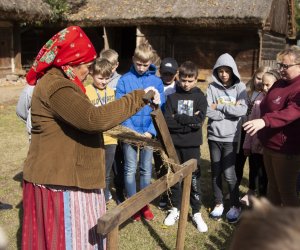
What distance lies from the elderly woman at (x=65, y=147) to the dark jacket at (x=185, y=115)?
1.43 m

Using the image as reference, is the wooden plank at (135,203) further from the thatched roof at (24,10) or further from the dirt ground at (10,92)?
the thatched roof at (24,10)

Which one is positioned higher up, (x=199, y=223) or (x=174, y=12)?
(x=174, y=12)

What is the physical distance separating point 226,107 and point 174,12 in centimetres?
1037

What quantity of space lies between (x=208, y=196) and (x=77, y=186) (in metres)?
2.60

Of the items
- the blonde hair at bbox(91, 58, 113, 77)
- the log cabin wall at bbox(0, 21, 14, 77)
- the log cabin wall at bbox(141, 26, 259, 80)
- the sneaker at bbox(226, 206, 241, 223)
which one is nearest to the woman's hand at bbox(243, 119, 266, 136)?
the sneaker at bbox(226, 206, 241, 223)

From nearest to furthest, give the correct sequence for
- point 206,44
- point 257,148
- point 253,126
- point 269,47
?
point 253,126
point 257,148
point 206,44
point 269,47

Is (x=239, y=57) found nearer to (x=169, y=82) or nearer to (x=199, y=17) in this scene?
(x=199, y=17)

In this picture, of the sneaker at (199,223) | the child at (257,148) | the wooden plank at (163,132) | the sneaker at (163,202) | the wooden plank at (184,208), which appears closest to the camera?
the wooden plank at (163,132)

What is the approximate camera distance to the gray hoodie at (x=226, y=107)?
12.2 ft

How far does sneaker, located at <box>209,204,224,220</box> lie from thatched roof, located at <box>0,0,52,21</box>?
34.0 ft

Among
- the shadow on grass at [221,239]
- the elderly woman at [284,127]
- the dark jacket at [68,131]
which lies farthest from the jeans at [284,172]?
the dark jacket at [68,131]

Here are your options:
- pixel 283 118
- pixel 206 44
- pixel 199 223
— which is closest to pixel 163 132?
pixel 283 118

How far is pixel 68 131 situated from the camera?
85.0 inches

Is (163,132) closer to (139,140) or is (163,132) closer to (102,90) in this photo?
(139,140)
